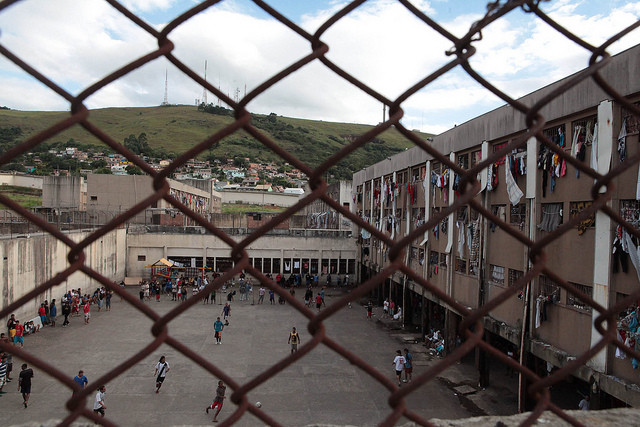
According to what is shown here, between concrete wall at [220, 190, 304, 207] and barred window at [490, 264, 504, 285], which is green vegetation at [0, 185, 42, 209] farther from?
barred window at [490, 264, 504, 285]

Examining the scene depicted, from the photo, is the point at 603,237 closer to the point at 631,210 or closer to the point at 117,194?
the point at 631,210

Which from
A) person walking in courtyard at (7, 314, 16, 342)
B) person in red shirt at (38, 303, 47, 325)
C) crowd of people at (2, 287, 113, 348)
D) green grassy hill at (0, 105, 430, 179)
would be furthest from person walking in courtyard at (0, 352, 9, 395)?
green grassy hill at (0, 105, 430, 179)

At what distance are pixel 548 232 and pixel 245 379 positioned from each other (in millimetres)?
8586

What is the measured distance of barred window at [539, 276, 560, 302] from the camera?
32.6 feet

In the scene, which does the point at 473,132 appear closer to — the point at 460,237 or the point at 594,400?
the point at 460,237

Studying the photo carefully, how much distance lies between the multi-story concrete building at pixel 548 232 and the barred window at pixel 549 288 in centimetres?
2

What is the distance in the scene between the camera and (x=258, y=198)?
6350cm

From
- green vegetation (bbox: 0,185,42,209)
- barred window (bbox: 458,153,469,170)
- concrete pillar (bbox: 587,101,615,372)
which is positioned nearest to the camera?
concrete pillar (bbox: 587,101,615,372)

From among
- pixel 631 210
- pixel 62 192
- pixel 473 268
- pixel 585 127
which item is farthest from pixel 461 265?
pixel 62 192

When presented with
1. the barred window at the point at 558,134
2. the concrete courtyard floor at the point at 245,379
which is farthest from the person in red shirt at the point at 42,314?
the barred window at the point at 558,134

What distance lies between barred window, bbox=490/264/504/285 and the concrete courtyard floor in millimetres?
3086

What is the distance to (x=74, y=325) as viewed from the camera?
17.7 metres

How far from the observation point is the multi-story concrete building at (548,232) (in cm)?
819

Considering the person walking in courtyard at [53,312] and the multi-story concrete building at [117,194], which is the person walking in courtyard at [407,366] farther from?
the multi-story concrete building at [117,194]
